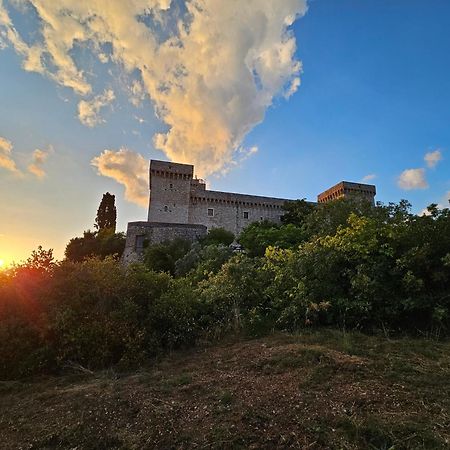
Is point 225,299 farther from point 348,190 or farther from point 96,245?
point 348,190

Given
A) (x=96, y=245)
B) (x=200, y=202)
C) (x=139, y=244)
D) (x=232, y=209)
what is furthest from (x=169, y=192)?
(x=139, y=244)

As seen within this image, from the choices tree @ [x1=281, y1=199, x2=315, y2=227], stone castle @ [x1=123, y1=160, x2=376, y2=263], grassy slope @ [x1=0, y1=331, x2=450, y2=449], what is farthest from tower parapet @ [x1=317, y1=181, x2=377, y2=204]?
grassy slope @ [x1=0, y1=331, x2=450, y2=449]

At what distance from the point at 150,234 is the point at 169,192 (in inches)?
461

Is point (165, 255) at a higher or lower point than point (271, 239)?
lower

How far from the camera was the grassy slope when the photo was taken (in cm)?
323

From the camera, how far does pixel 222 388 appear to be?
430 cm

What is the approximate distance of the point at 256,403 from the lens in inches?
150

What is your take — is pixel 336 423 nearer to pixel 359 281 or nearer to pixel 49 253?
pixel 359 281

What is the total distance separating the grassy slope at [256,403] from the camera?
3230mm

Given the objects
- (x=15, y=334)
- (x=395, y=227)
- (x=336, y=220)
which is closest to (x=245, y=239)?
(x=336, y=220)

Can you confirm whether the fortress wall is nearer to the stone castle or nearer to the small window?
the stone castle

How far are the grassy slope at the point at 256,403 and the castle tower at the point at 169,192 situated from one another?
32.8 metres

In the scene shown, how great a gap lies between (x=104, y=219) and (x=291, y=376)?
37815 mm

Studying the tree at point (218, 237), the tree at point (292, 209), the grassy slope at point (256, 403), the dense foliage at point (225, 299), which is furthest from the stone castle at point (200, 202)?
the grassy slope at point (256, 403)
